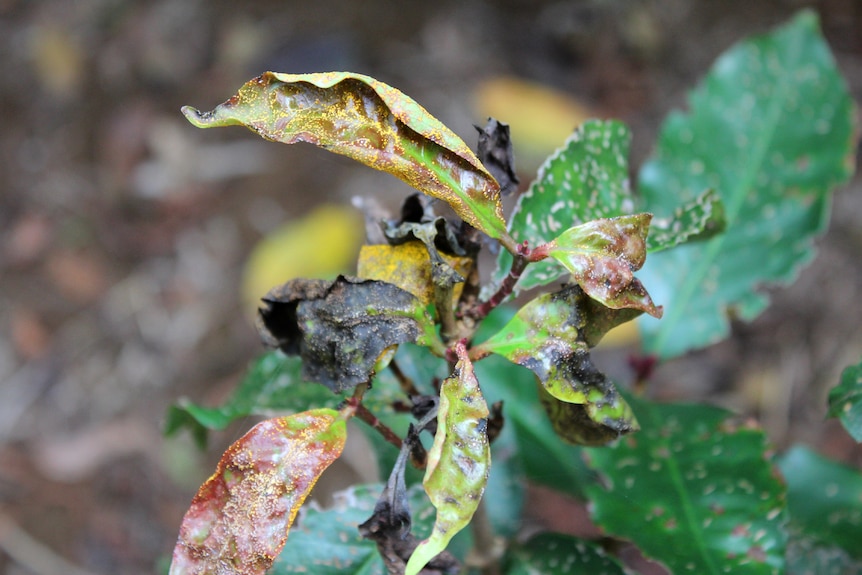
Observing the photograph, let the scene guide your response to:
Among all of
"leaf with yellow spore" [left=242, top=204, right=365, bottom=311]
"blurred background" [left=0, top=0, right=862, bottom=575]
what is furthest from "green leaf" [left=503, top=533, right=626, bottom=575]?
"leaf with yellow spore" [left=242, top=204, right=365, bottom=311]

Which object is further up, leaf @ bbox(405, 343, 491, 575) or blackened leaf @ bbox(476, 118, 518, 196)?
blackened leaf @ bbox(476, 118, 518, 196)

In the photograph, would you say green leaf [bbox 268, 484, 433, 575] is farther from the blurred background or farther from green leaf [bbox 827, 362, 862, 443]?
the blurred background

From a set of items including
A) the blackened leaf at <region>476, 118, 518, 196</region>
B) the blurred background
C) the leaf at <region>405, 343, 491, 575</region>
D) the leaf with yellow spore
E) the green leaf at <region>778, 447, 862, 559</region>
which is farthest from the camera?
the leaf with yellow spore

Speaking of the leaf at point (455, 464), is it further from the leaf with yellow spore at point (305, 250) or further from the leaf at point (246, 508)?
the leaf with yellow spore at point (305, 250)

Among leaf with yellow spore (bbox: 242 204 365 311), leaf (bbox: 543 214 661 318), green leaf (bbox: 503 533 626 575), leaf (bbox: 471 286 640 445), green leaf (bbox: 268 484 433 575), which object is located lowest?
green leaf (bbox: 268 484 433 575)

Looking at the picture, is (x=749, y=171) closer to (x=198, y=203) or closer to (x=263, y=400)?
(x=263, y=400)

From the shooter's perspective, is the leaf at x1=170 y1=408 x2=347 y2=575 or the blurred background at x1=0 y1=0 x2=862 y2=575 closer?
the leaf at x1=170 y1=408 x2=347 y2=575
